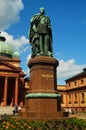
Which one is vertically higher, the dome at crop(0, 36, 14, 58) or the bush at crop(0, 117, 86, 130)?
the dome at crop(0, 36, 14, 58)

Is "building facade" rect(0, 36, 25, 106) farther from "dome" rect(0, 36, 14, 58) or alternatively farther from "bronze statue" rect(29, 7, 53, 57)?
"bronze statue" rect(29, 7, 53, 57)

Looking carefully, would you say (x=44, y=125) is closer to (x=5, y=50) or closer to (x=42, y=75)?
(x=42, y=75)

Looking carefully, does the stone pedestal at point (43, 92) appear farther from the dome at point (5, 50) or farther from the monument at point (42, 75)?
the dome at point (5, 50)

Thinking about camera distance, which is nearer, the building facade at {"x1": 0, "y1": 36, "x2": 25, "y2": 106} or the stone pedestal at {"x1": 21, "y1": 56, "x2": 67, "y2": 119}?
the stone pedestal at {"x1": 21, "y1": 56, "x2": 67, "y2": 119}

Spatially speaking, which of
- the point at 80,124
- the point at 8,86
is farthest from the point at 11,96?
the point at 80,124

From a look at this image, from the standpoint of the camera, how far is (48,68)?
59.2 ft

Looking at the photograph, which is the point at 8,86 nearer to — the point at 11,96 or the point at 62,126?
the point at 11,96

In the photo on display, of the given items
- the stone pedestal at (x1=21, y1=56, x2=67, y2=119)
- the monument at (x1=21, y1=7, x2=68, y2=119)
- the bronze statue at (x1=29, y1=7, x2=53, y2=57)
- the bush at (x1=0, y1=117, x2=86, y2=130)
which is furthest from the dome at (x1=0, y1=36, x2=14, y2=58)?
the bush at (x1=0, y1=117, x2=86, y2=130)

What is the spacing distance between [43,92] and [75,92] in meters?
72.0

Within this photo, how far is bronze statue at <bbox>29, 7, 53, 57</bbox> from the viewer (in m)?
19.5

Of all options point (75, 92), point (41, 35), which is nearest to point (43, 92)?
point (41, 35)

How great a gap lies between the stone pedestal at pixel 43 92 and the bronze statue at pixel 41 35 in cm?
116

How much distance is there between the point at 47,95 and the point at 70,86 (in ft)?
254

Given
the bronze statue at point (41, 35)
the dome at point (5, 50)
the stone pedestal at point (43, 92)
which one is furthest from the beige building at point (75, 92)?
the stone pedestal at point (43, 92)
